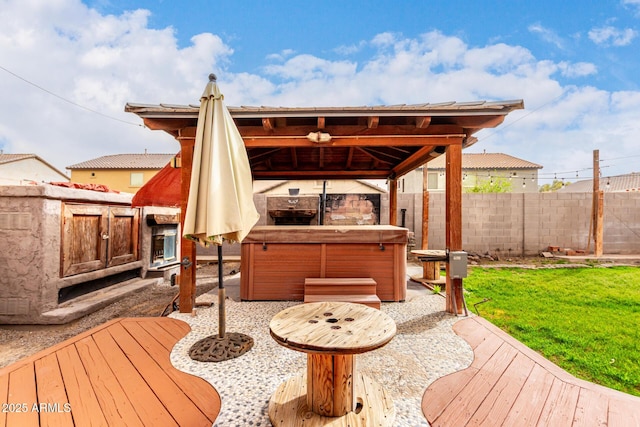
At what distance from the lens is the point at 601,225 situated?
906cm

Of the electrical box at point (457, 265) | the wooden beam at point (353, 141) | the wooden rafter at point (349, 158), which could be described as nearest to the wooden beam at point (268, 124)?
the wooden beam at point (353, 141)

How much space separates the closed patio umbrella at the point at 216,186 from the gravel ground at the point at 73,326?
2.48 metres

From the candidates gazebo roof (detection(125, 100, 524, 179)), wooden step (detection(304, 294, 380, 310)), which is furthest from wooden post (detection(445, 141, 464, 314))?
wooden step (detection(304, 294, 380, 310))

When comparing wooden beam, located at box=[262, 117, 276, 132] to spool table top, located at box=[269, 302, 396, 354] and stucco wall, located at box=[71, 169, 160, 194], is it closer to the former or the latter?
spool table top, located at box=[269, 302, 396, 354]

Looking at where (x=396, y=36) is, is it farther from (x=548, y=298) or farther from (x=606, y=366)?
(x=606, y=366)

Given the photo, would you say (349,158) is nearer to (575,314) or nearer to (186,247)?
(186,247)

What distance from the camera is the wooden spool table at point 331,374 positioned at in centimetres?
173

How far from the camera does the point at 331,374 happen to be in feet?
6.17

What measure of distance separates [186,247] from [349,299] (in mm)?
2463

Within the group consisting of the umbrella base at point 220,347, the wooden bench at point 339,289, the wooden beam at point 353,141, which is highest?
the wooden beam at point 353,141

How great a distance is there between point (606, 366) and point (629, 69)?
2667 centimetres

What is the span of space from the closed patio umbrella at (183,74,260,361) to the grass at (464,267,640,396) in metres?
3.68

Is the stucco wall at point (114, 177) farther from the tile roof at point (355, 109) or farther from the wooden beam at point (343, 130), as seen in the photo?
the wooden beam at point (343, 130)

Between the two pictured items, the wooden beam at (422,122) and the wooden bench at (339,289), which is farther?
the wooden bench at (339,289)
